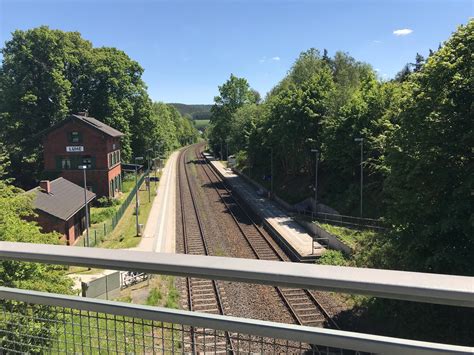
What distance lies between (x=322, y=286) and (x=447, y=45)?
16.5 m

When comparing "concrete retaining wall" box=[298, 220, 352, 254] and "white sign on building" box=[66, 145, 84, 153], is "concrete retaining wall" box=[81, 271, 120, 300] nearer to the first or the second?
"concrete retaining wall" box=[298, 220, 352, 254]

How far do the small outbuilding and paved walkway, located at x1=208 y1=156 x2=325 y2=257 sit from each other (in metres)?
13.2

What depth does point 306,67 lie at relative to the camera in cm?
5744

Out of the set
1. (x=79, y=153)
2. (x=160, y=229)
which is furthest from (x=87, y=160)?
(x=160, y=229)

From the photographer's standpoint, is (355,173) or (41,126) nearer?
(355,173)

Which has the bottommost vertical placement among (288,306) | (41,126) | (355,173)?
(288,306)

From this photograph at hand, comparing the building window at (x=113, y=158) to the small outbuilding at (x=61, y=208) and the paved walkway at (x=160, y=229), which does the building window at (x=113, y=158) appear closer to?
the paved walkway at (x=160, y=229)

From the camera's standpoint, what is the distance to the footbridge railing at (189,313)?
72.3 inches

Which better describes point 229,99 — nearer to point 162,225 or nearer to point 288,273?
point 162,225

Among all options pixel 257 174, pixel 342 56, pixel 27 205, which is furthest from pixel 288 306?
pixel 342 56

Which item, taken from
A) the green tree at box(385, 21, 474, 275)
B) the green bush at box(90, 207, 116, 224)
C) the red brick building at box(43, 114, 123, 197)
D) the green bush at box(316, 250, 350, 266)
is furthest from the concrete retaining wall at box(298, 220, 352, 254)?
the red brick building at box(43, 114, 123, 197)

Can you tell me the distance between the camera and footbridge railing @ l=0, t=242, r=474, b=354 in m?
1.84

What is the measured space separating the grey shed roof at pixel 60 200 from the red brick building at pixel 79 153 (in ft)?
26.4

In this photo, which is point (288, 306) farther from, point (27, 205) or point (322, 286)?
point (322, 286)
